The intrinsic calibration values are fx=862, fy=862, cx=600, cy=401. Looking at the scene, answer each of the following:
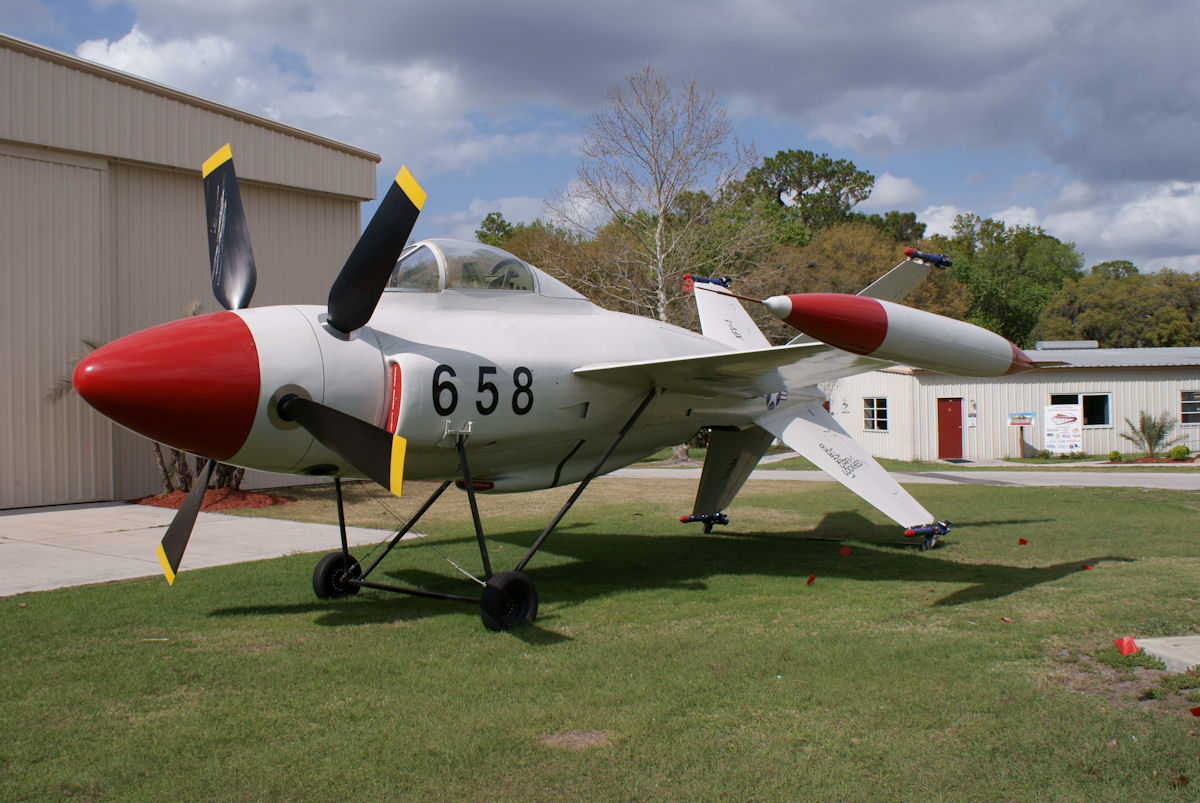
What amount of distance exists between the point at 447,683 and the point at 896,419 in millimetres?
26120

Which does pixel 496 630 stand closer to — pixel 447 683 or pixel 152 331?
pixel 447 683

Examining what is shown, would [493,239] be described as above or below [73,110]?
above

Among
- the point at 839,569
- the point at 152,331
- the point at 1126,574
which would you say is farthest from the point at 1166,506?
the point at 152,331

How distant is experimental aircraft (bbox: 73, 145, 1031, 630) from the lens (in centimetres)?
607

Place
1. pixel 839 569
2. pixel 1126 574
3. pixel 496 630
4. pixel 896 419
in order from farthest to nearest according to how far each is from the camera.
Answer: pixel 896 419, pixel 839 569, pixel 1126 574, pixel 496 630

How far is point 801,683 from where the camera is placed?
228 inches

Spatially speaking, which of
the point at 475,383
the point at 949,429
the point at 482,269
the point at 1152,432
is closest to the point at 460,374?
the point at 475,383

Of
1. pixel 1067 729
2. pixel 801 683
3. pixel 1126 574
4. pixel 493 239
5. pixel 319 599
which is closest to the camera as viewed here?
pixel 1067 729

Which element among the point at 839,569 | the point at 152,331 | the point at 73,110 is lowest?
the point at 839,569

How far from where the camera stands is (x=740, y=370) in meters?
8.69

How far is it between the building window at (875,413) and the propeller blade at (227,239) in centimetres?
2625

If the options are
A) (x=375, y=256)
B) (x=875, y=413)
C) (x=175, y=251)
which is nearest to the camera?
(x=375, y=256)

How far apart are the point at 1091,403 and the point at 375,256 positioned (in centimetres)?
3019

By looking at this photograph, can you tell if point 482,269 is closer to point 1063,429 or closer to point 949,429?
point 949,429
